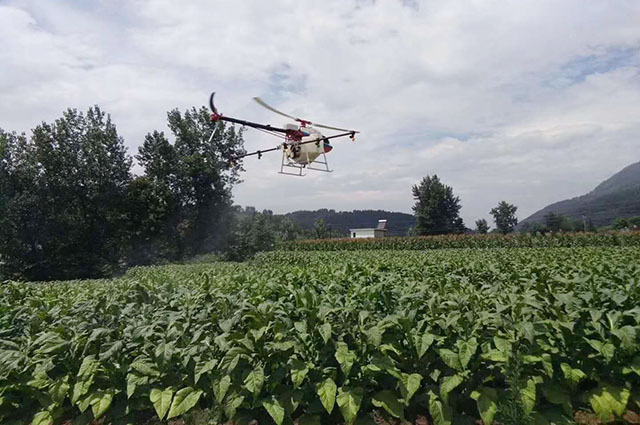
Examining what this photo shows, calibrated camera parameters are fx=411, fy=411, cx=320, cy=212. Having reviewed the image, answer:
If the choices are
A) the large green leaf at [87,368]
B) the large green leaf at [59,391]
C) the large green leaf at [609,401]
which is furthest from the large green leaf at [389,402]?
the large green leaf at [59,391]

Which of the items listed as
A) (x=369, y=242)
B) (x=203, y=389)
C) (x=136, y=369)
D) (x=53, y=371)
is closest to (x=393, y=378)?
(x=203, y=389)

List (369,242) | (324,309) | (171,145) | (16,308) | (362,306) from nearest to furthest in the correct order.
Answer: (324,309)
(362,306)
(16,308)
(369,242)
(171,145)

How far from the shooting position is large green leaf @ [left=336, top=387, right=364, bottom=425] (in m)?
2.59

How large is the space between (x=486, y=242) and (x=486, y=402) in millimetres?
27540

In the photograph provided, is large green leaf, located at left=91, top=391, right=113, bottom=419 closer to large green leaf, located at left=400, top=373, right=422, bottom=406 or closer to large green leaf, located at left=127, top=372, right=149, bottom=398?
large green leaf, located at left=127, top=372, right=149, bottom=398

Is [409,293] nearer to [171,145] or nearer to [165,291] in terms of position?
[165,291]

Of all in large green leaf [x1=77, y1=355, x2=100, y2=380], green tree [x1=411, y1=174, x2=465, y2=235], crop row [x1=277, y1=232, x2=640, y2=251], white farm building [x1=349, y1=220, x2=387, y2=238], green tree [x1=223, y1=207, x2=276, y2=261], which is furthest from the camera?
green tree [x1=411, y1=174, x2=465, y2=235]

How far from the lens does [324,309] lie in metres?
3.01

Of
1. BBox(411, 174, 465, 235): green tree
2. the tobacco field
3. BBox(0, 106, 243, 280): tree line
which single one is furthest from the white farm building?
the tobacco field

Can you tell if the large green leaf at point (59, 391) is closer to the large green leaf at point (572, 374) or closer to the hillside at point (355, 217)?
the large green leaf at point (572, 374)

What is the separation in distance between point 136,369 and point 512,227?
87.8m

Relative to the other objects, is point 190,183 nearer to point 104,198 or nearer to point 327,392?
point 104,198

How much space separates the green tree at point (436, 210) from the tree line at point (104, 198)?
3360 cm

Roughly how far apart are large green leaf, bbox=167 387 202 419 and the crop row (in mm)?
23749
